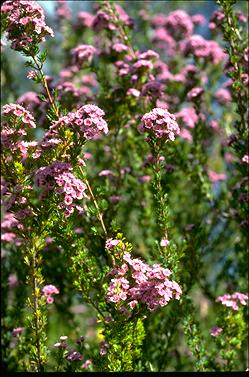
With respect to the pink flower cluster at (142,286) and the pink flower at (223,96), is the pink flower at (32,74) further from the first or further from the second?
the pink flower at (223,96)

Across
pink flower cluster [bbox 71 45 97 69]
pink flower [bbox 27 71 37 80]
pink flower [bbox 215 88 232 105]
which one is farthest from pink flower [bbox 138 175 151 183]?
pink flower [bbox 215 88 232 105]

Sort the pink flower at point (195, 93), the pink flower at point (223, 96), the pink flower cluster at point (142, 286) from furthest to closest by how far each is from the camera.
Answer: the pink flower at point (223, 96), the pink flower at point (195, 93), the pink flower cluster at point (142, 286)

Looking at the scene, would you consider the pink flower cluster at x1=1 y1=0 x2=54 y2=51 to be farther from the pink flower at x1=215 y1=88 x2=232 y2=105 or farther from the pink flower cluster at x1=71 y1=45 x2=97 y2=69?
the pink flower at x1=215 y1=88 x2=232 y2=105

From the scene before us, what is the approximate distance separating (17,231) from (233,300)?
225 cm

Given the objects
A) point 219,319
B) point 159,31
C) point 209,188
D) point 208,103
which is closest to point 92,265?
point 219,319

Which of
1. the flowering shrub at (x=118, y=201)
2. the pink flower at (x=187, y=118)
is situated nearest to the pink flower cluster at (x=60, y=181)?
the flowering shrub at (x=118, y=201)

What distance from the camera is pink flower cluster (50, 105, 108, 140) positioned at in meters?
4.30

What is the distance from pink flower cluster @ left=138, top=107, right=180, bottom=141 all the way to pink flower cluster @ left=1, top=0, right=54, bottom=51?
46.3 inches

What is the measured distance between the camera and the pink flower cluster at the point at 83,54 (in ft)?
23.2

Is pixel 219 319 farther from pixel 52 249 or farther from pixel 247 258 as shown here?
pixel 52 249

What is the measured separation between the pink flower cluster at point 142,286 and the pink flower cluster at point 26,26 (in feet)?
6.72

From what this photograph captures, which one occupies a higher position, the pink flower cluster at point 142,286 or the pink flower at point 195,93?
the pink flower at point 195,93

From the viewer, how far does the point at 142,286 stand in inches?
159

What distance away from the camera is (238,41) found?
21.6ft
